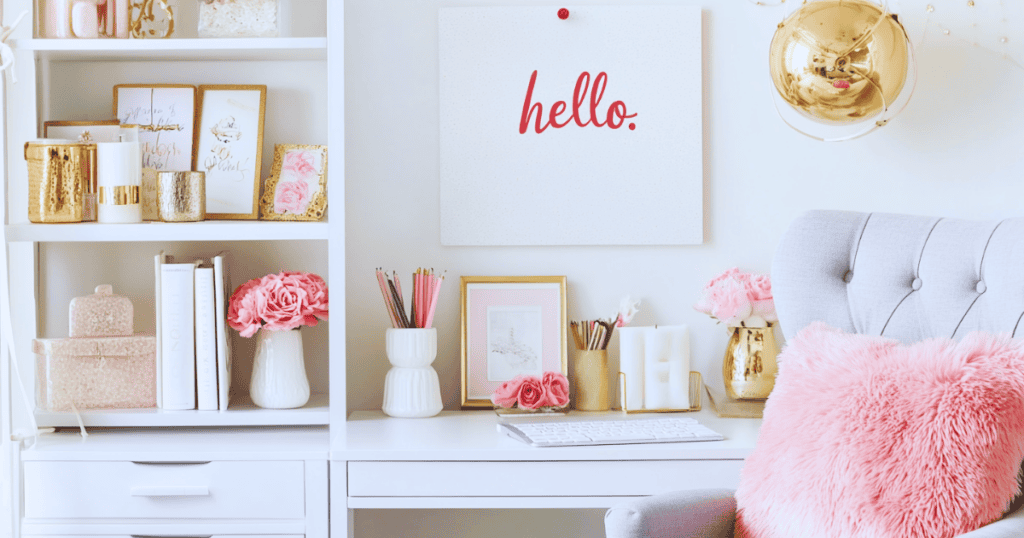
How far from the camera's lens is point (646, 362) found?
1.75 metres

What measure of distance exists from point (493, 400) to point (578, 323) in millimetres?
252

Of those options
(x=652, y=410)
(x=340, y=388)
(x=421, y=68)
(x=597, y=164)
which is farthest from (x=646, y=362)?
(x=421, y=68)

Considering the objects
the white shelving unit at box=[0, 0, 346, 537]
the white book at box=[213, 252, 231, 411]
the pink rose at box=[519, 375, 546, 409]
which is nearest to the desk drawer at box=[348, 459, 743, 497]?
the white shelving unit at box=[0, 0, 346, 537]

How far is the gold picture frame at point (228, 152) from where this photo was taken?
67.9 inches

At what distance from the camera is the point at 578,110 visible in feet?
6.00

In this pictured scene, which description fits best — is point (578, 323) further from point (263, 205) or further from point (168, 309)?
point (168, 309)

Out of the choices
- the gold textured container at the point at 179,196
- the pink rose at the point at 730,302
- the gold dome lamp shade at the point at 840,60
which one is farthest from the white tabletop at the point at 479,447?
the gold dome lamp shade at the point at 840,60

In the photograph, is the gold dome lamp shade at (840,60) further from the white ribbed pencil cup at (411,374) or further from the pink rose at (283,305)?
the pink rose at (283,305)

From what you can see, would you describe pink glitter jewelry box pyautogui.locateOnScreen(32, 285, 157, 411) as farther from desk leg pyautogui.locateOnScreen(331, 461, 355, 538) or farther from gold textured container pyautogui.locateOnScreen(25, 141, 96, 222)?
desk leg pyautogui.locateOnScreen(331, 461, 355, 538)

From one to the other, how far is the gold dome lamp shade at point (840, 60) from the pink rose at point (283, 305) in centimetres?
103

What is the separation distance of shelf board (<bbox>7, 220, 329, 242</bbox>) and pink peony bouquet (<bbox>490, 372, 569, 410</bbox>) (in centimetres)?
47

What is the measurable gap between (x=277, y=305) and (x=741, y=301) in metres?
0.92

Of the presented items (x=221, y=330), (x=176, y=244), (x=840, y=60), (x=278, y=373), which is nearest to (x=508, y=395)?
(x=278, y=373)

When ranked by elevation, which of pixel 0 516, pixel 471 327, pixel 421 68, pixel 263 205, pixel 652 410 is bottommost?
pixel 0 516
